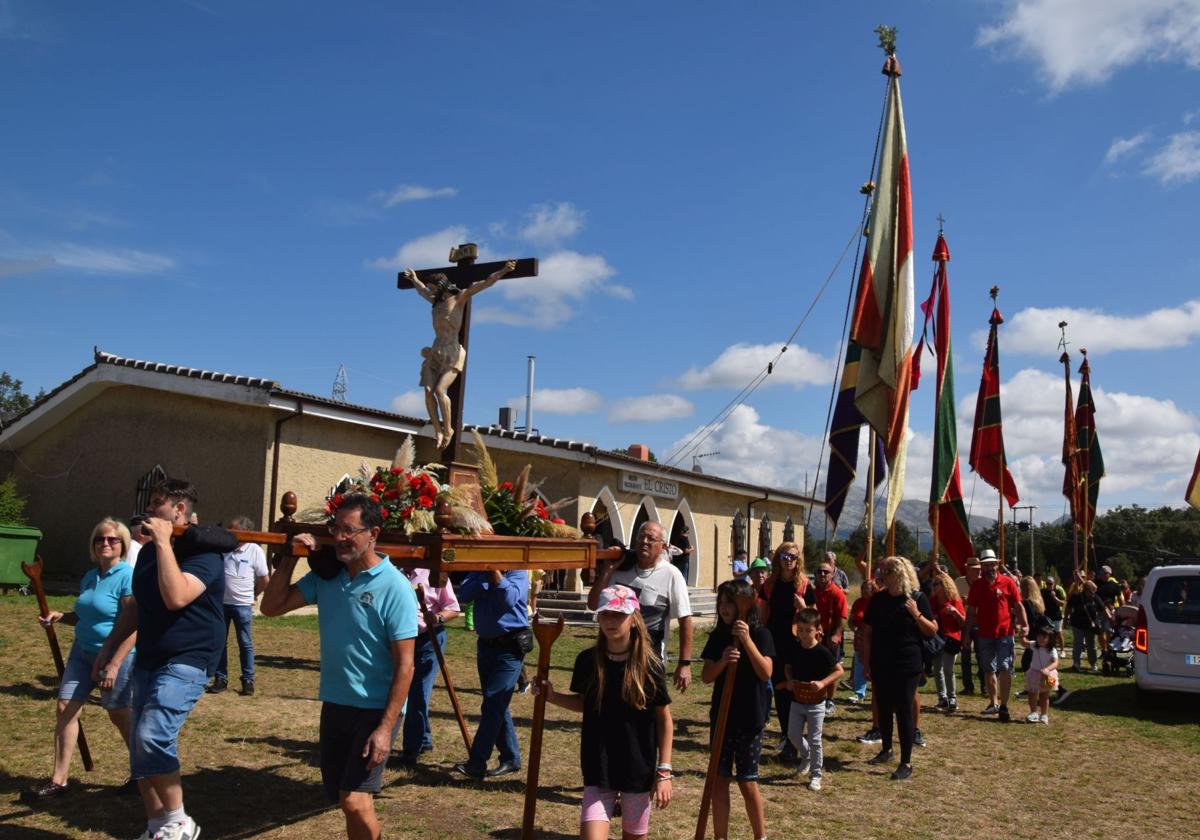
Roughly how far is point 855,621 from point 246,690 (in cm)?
641

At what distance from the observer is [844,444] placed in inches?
481

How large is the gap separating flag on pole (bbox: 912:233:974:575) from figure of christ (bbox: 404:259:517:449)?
23.9 ft

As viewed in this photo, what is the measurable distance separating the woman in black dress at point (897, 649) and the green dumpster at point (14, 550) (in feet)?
45.6

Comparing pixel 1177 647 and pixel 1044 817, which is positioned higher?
pixel 1177 647

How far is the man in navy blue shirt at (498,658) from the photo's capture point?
668cm

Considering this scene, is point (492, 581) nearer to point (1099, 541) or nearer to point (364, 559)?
point (364, 559)

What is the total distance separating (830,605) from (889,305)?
4157mm

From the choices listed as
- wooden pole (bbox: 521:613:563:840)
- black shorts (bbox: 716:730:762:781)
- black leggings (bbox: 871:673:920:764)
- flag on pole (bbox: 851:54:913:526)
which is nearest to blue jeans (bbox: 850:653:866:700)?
flag on pole (bbox: 851:54:913:526)

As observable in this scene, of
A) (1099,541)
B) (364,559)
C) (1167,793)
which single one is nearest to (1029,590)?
(1167,793)

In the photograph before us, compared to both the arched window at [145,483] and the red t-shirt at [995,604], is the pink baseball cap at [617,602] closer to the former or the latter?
the red t-shirt at [995,604]

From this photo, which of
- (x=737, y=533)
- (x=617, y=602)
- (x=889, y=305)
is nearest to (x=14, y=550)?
(x=889, y=305)

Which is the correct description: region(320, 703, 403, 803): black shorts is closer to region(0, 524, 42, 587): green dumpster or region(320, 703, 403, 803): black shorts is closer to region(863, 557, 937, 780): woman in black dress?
region(863, 557, 937, 780): woman in black dress

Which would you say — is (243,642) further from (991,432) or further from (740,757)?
(991,432)

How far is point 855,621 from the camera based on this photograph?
10.4 metres
